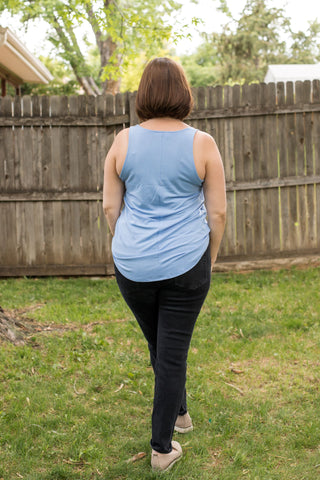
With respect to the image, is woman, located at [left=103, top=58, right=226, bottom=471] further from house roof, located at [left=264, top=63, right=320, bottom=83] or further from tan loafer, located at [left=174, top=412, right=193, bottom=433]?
house roof, located at [left=264, top=63, right=320, bottom=83]

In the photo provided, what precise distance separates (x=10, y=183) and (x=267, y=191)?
3455 mm

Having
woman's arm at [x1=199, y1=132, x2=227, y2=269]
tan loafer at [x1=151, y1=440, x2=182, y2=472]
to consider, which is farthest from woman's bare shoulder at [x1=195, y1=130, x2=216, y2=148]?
tan loafer at [x1=151, y1=440, x2=182, y2=472]

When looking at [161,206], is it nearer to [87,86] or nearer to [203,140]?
[203,140]

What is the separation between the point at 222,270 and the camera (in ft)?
23.8

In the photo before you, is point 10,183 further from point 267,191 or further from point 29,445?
point 29,445

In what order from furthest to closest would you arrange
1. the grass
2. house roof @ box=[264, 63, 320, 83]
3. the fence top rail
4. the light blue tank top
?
house roof @ box=[264, 63, 320, 83]
the fence top rail
the grass
the light blue tank top

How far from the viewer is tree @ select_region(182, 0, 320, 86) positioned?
25.5m

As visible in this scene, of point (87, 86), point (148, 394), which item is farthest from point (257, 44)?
point (148, 394)

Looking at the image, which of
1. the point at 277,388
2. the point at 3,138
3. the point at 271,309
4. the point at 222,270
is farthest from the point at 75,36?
the point at 277,388

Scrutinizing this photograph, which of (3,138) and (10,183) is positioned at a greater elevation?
(3,138)

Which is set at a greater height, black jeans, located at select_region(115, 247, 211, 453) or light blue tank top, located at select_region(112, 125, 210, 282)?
light blue tank top, located at select_region(112, 125, 210, 282)

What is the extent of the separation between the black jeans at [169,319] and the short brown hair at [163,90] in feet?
2.20

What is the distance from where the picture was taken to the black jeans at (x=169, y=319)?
2.41 meters

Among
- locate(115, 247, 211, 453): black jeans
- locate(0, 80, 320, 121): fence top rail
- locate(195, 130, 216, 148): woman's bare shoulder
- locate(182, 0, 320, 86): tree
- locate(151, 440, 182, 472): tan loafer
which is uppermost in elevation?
locate(182, 0, 320, 86): tree
